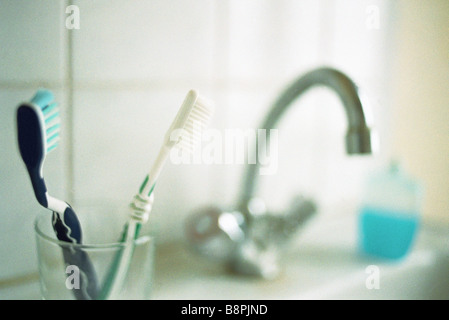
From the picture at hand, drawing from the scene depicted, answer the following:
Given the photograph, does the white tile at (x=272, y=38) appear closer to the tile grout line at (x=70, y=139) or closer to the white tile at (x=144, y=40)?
the white tile at (x=144, y=40)

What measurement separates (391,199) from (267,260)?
207mm

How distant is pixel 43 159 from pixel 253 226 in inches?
10.8

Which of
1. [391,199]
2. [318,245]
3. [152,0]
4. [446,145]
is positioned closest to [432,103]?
[446,145]

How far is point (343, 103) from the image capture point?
17.9 inches

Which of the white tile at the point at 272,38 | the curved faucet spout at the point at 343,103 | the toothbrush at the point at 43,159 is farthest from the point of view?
the white tile at the point at 272,38

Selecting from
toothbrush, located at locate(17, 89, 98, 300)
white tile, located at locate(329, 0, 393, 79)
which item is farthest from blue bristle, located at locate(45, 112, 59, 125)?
white tile, located at locate(329, 0, 393, 79)

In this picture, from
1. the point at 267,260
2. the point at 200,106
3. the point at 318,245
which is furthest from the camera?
the point at 318,245

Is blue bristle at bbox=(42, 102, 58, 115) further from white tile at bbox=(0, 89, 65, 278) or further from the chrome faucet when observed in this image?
Answer: the chrome faucet

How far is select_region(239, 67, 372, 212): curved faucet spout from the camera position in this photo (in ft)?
1.43

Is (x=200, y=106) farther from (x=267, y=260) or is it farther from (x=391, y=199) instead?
(x=391, y=199)

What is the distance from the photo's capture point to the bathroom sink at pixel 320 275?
50cm

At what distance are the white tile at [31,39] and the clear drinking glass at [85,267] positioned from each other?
0.13 m

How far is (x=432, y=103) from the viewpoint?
0.70m

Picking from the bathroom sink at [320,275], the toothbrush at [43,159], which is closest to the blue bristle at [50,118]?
the toothbrush at [43,159]
